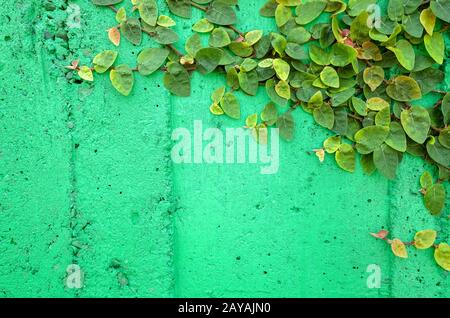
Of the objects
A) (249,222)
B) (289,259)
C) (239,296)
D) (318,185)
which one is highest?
(318,185)

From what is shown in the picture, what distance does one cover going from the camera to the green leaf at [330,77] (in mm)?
1264

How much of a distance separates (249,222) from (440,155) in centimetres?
56

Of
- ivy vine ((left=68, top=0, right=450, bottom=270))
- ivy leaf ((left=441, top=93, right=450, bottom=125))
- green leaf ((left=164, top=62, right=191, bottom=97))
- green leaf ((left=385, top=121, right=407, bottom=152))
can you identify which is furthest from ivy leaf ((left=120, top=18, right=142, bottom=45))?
ivy leaf ((left=441, top=93, right=450, bottom=125))

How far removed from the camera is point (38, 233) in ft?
4.41

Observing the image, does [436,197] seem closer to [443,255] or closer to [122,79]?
[443,255]

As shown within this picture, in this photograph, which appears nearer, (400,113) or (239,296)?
(400,113)

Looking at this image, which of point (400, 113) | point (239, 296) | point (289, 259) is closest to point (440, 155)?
point (400, 113)

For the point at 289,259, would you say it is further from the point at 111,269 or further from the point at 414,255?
the point at 111,269

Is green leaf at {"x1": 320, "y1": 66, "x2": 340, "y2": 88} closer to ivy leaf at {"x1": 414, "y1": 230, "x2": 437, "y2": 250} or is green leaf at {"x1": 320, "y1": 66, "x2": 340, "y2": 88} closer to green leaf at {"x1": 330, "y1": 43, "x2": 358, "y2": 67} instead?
green leaf at {"x1": 330, "y1": 43, "x2": 358, "y2": 67}

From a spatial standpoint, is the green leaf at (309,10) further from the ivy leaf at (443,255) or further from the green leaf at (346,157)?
the ivy leaf at (443,255)

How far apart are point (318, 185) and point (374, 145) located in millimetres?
190

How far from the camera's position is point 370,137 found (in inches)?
50.9

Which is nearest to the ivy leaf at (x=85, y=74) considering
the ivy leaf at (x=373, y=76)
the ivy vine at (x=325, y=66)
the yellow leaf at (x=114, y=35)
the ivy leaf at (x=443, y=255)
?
the ivy vine at (x=325, y=66)

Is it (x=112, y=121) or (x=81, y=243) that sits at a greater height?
(x=112, y=121)
